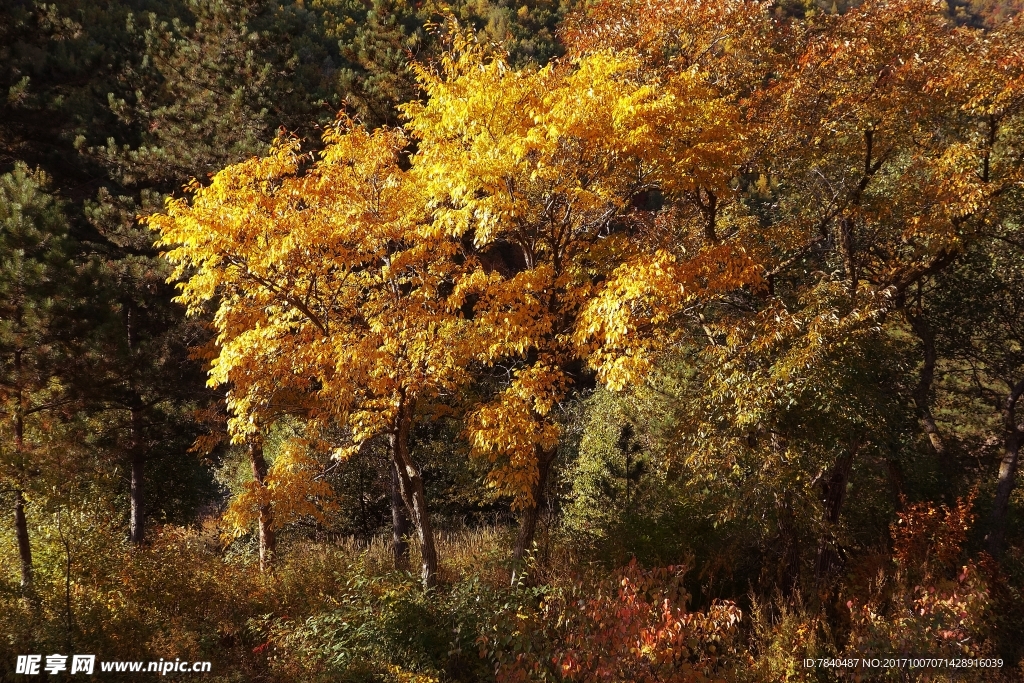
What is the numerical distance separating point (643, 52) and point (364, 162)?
7.45 meters

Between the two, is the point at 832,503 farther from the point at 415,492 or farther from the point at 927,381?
the point at 415,492

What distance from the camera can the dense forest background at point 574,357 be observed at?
285 inches

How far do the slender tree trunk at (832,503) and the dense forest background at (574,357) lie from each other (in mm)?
65

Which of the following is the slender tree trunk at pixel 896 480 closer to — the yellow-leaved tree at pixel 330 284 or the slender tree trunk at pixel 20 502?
the yellow-leaved tree at pixel 330 284

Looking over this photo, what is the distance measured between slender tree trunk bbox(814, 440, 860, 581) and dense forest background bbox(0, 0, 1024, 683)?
2.6 inches

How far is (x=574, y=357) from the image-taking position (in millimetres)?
8539

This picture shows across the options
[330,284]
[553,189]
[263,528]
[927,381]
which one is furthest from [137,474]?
[927,381]

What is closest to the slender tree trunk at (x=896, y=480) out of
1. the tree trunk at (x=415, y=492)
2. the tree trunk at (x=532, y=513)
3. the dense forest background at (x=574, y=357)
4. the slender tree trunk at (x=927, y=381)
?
the dense forest background at (x=574, y=357)

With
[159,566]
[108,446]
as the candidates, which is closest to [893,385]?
[159,566]

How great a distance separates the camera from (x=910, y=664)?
5.21 m

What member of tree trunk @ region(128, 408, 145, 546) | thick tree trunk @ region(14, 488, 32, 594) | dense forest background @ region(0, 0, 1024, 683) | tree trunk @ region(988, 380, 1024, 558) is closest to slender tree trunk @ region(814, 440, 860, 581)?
dense forest background @ region(0, 0, 1024, 683)

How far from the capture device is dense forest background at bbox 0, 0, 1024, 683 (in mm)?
7234

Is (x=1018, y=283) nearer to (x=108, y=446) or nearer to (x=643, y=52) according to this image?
(x=643, y=52)

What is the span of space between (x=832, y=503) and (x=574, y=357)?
4.62m
